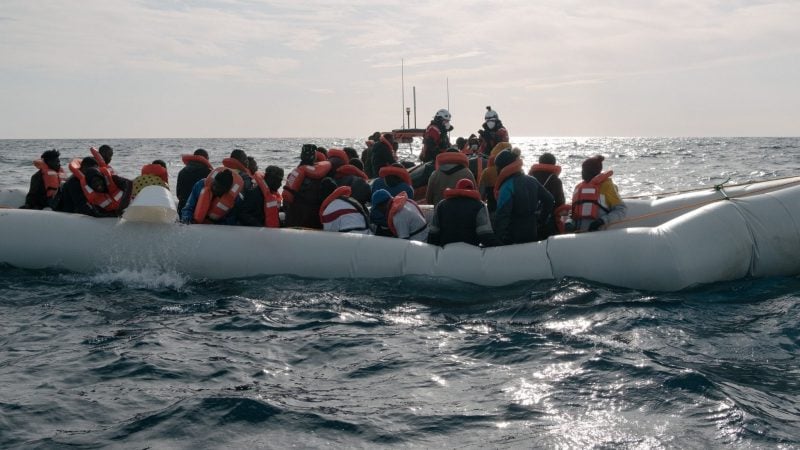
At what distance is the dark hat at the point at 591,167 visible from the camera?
304 inches

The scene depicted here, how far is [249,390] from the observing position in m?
4.73

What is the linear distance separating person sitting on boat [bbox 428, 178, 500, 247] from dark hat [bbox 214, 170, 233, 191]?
209cm

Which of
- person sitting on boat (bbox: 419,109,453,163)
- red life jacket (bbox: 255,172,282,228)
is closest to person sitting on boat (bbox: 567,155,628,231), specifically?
red life jacket (bbox: 255,172,282,228)

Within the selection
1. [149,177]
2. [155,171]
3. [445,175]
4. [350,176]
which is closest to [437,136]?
[445,175]

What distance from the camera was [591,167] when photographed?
25.5 ft

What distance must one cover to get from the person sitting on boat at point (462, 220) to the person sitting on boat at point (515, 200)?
0.48ft

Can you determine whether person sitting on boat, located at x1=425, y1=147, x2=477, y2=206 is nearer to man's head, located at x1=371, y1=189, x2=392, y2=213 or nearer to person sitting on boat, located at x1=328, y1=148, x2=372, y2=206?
person sitting on boat, located at x1=328, y1=148, x2=372, y2=206

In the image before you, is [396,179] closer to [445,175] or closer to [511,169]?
[445,175]

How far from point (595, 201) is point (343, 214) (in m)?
2.53

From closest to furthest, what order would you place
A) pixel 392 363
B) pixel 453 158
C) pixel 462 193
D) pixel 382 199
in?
pixel 392 363 → pixel 462 193 → pixel 382 199 → pixel 453 158

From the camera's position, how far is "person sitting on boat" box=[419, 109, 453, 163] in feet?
35.7

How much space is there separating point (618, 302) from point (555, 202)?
177 cm

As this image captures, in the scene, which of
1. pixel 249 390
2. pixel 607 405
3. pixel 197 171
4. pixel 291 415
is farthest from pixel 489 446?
pixel 197 171

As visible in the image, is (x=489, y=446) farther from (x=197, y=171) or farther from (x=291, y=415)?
(x=197, y=171)
